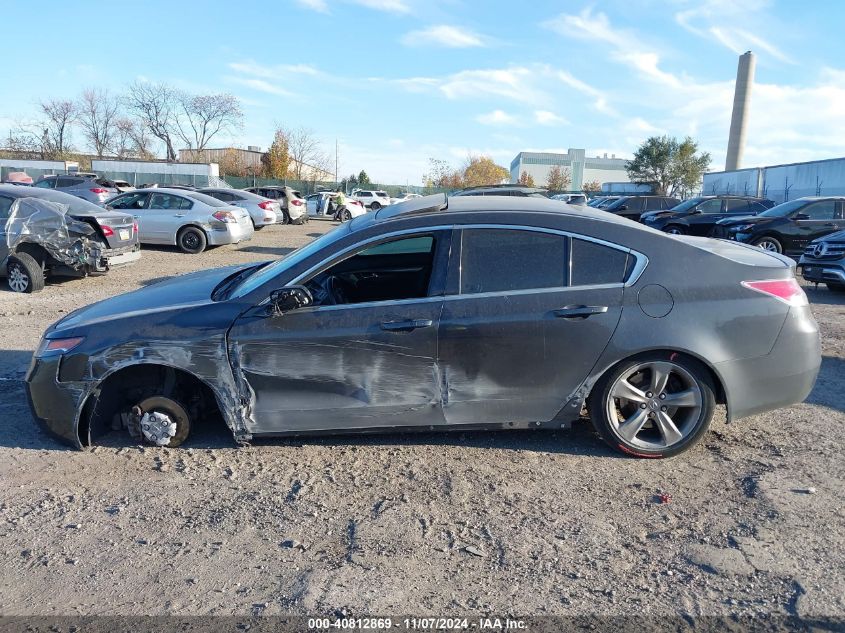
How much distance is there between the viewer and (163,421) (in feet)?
13.8

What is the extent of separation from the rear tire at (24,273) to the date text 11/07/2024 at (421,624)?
8830 millimetres

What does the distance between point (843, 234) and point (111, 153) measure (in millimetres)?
74116

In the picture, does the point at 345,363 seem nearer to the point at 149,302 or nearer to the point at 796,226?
the point at 149,302

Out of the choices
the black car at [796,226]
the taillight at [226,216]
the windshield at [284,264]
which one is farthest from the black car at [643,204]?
the windshield at [284,264]

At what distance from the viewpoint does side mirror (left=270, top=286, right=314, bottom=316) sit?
3.90 meters

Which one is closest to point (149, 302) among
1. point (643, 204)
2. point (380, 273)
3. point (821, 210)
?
point (380, 273)

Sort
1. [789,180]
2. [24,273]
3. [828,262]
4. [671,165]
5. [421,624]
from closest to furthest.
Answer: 1. [421,624]
2. [24,273]
3. [828,262]
4. [789,180]
5. [671,165]

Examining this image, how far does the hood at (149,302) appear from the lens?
13.7ft

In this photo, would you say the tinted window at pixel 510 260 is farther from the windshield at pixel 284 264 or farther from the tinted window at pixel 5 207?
the tinted window at pixel 5 207

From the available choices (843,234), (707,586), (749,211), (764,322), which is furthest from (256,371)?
(749,211)

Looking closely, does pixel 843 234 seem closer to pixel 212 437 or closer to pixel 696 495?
pixel 696 495

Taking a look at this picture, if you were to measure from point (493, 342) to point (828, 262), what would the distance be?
9088 millimetres

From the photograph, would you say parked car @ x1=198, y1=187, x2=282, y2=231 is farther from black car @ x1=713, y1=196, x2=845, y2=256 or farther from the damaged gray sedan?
the damaged gray sedan

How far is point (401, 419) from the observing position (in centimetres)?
402
